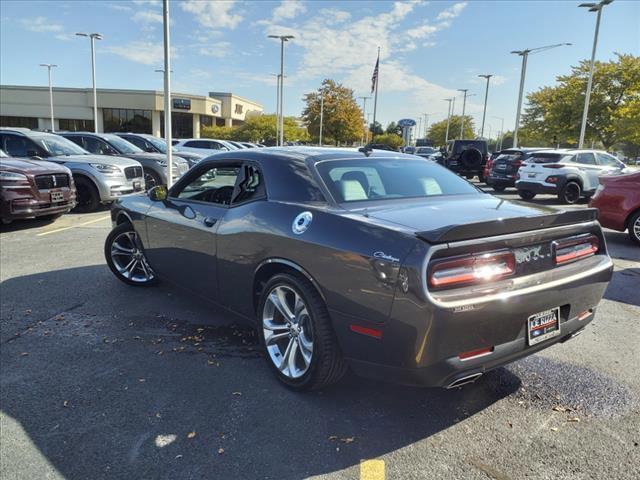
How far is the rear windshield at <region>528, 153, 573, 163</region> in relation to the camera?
46.9 ft

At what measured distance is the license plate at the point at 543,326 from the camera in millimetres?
2744

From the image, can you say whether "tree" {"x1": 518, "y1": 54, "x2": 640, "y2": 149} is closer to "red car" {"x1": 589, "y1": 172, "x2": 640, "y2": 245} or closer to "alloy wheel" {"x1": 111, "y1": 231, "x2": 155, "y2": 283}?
"red car" {"x1": 589, "y1": 172, "x2": 640, "y2": 245}

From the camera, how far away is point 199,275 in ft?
13.5

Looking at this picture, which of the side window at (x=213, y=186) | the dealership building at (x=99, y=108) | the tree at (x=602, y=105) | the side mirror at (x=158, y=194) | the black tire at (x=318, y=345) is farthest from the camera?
the dealership building at (x=99, y=108)

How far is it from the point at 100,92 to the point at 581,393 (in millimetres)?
58290

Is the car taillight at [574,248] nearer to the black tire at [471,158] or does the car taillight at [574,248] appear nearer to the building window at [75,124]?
the black tire at [471,158]

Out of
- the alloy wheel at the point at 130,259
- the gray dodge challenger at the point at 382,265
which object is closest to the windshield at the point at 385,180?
the gray dodge challenger at the point at 382,265

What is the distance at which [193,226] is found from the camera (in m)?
4.13

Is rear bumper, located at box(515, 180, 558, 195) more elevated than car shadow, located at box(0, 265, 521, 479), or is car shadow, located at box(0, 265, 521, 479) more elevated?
rear bumper, located at box(515, 180, 558, 195)

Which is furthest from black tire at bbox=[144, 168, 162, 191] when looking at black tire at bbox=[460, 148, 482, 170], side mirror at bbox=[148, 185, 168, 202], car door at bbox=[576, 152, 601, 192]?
black tire at bbox=[460, 148, 482, 170]

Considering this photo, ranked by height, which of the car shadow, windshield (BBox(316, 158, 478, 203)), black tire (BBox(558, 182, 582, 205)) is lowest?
the car shadow

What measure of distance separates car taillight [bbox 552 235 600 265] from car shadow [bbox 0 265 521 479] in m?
0.96

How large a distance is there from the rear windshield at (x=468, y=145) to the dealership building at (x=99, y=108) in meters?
39.2

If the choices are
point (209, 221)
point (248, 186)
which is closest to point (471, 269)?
point (248, 186)
